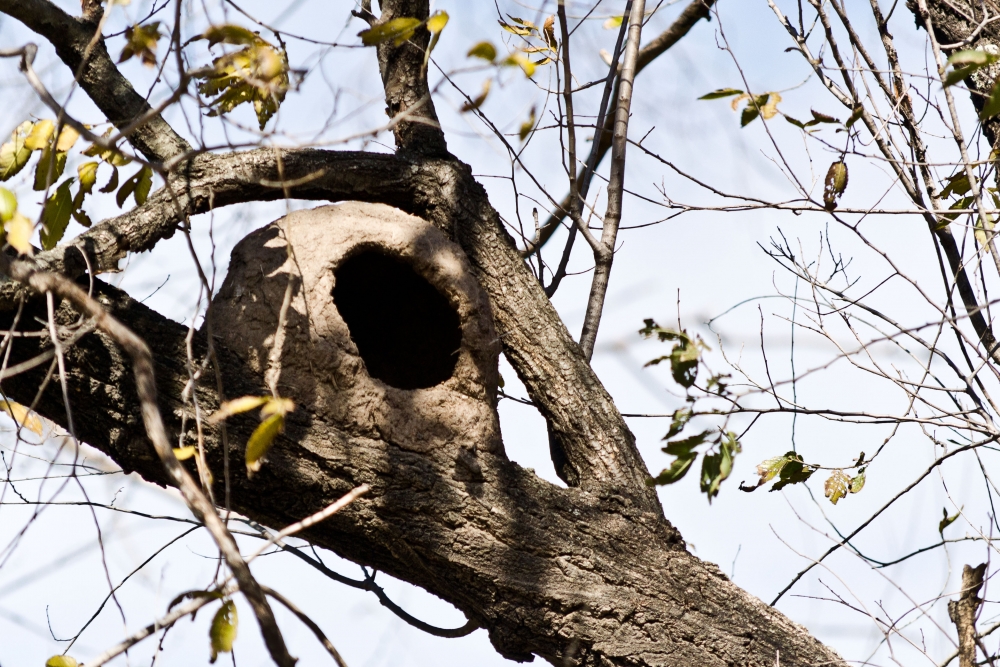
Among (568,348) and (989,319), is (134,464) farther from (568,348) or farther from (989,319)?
(989,319)

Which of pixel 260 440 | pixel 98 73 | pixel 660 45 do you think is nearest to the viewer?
pixel 260 440

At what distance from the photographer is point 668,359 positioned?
262 cm

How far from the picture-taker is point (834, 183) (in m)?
3.46

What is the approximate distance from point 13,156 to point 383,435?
1.44 metres

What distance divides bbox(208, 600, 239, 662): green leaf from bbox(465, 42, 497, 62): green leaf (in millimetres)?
1444

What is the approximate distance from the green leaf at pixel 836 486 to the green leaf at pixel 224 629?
263 centimetres

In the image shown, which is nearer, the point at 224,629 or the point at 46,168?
the point at 224,629

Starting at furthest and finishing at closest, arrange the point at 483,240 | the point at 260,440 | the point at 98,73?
1. the point at 483,240
2. the point at 98,73
3. the point at 260,440

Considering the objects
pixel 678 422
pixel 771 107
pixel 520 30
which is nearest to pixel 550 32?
pixel 520 30

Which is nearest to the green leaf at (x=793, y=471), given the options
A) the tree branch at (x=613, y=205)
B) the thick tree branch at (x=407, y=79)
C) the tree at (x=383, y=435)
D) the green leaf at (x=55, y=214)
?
the tree at (x=383, y=435)

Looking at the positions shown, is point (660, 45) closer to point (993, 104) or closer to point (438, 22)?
point (438, 22)

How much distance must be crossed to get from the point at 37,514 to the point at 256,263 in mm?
1361

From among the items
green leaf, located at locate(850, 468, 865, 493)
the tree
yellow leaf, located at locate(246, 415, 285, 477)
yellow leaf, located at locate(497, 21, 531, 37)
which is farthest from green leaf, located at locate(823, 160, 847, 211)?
yellow leaf, located at locate(246, 415, 285, 477)

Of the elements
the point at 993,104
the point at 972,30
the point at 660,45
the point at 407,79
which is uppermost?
the point at 660,45
